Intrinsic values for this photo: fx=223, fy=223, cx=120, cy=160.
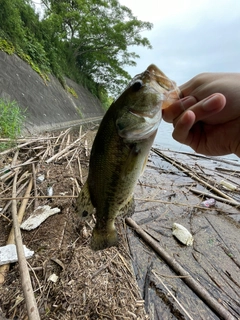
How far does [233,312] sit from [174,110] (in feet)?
10.1

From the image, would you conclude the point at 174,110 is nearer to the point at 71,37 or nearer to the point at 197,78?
the point at 197,78

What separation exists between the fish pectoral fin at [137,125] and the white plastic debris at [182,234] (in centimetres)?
344

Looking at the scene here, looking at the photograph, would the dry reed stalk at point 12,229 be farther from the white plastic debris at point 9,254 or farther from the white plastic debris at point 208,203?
the white plastic debris at point 208,203

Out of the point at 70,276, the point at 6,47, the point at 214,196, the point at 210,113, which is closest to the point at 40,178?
the point at 70,276

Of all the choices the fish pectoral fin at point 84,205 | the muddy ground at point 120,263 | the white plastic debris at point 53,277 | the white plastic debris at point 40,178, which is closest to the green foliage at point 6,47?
the muddy ground at point 120,263

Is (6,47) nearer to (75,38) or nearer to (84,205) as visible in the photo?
(84,205)

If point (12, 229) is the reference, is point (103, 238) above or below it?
above

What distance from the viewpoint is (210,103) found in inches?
53.9

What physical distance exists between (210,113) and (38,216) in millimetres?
3175

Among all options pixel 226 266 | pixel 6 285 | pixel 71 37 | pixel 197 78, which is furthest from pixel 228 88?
pixel 71 37

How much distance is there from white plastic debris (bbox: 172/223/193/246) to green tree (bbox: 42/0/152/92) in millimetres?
21268

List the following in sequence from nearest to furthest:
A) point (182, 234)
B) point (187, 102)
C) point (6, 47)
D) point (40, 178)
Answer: point (187, 102), point (182, 234), point (40, 178), point (6, 47)

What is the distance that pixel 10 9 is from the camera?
1156 cm

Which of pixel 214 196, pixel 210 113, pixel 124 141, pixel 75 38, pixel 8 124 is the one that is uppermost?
pixel 75 38
